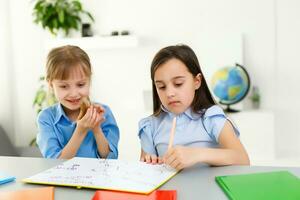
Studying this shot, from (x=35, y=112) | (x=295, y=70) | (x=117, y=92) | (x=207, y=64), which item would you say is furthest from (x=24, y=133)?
(x=295, y=70)

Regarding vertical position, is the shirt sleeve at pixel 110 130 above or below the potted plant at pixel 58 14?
below

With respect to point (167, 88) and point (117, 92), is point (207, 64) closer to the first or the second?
point (117, 92)

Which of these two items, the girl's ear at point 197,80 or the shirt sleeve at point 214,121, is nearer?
the shirt sleeve at point 214,121

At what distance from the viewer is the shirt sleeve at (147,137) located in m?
1.40

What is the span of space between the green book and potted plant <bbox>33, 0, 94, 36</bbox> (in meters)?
2.89

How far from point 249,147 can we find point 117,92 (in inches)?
51.5

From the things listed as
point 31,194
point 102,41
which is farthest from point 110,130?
point 102,41

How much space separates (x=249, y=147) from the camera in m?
3.08

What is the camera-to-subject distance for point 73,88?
1.40m

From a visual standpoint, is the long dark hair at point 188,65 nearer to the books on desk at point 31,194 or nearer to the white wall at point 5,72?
the books on desk at point 31,194

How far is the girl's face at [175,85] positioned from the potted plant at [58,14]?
7.90 feet

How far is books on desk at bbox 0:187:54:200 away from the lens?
858 millimetres

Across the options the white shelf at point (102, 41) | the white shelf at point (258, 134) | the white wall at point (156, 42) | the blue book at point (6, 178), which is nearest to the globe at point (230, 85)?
the white shelf at point (258, 134)

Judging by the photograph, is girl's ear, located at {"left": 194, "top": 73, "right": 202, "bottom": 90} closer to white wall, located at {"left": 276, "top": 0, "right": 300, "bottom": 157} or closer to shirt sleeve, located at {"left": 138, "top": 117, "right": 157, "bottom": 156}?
shirt sleeve, located at {"left": 138, "top": 117, "right": 157, "bottom": 156}
